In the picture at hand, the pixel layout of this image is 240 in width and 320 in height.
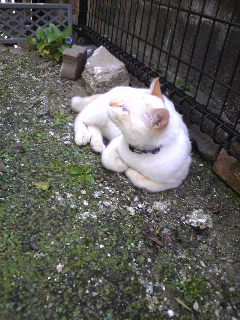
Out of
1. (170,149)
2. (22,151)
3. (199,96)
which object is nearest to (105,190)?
(170,149)

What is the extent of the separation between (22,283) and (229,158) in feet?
5.45

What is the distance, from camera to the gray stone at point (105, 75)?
3.21 meters

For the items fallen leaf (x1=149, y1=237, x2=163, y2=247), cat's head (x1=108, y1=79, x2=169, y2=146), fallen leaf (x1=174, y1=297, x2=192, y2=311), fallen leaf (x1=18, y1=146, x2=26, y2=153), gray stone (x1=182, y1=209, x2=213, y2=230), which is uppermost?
cat's head (x1=108, y1=79, x2=169, y2=146)

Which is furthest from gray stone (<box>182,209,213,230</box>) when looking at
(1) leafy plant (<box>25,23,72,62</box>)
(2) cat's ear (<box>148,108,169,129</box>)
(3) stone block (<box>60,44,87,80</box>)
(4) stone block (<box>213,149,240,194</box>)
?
(1) leafy plant (<box>25,23,72,62</box>)

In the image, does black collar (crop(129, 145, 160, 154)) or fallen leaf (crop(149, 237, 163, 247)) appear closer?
fallen leaf (crop(149, 237, 163, 247))

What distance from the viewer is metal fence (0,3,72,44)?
13.9 feet

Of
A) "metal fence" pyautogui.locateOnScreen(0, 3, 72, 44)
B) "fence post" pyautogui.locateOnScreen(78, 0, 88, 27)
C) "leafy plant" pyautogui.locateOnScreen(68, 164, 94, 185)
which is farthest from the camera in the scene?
"fence post" pyautogui.locateOnScreen(78, 0, 88, 27)

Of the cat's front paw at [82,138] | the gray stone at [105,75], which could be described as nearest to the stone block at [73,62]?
the gray stone at [105,75]

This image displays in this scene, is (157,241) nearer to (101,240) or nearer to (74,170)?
(101,240)

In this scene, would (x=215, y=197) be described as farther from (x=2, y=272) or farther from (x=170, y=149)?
(x=2, y=272)

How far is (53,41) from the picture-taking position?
3.98 meters

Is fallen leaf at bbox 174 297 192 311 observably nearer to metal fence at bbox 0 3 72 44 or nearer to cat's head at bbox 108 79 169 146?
cat's head at bbox 108 79 169 146

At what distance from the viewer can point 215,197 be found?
229cm

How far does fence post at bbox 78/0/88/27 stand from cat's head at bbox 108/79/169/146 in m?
3.45
